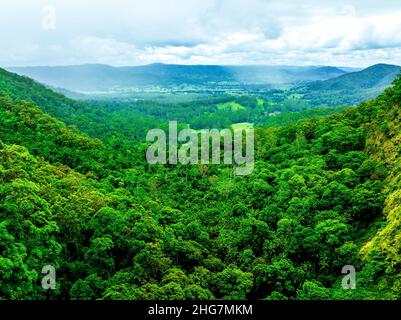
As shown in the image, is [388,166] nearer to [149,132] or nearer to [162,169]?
[162,169]

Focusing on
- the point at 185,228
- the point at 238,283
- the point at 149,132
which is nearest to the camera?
the point at 238,283

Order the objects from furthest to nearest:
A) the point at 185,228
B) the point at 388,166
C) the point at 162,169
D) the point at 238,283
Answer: the point at 162,169, the point at 388,166, the point at 185,228, the point at 238,283

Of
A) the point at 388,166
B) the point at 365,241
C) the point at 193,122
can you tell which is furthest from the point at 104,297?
the point at 193,122

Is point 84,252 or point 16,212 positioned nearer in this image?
point 16,212
